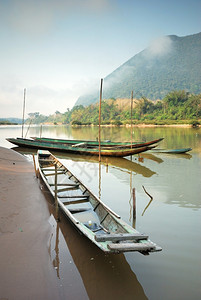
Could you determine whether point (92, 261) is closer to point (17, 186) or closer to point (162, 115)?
point (17, 186)

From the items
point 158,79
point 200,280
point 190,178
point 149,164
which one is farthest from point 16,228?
point 158,79

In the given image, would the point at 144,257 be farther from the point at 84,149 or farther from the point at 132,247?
the point at 84,149

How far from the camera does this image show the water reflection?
337 centimetres

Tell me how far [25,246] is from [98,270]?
1.60m

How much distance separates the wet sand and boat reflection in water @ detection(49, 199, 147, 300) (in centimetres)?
22

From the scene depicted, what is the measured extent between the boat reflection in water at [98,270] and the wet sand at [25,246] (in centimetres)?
22

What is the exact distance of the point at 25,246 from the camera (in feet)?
14.7

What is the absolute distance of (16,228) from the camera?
5.16 m

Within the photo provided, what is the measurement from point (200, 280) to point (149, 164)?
10160mm

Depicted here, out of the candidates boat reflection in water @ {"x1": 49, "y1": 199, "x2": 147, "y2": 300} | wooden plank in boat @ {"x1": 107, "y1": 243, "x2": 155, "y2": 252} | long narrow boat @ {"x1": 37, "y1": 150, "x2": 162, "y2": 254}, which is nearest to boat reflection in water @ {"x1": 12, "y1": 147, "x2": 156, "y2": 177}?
long narrow boat @ {"x1": 37, "y1": 150, "x2": 162, "y2": 254}

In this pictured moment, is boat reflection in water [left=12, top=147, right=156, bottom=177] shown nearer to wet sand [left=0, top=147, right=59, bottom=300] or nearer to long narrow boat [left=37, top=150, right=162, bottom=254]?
long narrow boat [left=37, top=150, right=162, bottom=254]

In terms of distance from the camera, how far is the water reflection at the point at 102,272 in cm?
337

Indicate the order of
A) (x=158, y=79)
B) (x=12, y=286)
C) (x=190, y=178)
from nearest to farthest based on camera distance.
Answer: (x=12, y=286) → (x=190, y=178) → (x=158, y=79)

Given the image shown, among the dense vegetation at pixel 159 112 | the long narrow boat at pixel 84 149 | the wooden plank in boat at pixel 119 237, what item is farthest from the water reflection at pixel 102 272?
the dense vegetation at pixel 159 112
